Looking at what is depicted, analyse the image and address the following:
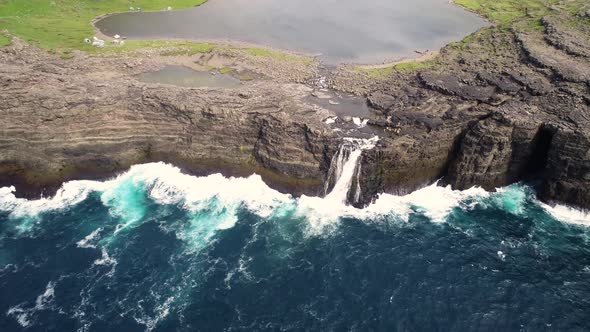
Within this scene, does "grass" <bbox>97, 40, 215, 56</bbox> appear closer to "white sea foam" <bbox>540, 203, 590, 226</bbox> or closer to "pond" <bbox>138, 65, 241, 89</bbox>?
"pond" <bbox>138, 65, 241, 89</bbox>

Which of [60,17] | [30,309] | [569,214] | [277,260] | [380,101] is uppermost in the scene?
[60,17]

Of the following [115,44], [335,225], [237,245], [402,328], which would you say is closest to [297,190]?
[335,225]

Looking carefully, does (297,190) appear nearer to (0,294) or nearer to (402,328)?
(402,328)

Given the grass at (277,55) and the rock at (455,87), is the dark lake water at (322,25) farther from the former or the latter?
the rock at (455,87)

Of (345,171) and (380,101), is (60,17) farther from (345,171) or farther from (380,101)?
(345,171)

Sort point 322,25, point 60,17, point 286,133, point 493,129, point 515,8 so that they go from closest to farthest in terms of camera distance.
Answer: point 493,129
point 286,133
point 60,17
point 322,25
point 515,8

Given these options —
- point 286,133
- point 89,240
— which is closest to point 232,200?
point 286,133

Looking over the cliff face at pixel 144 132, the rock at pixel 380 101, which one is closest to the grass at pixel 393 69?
the rock at pixel 380 101
